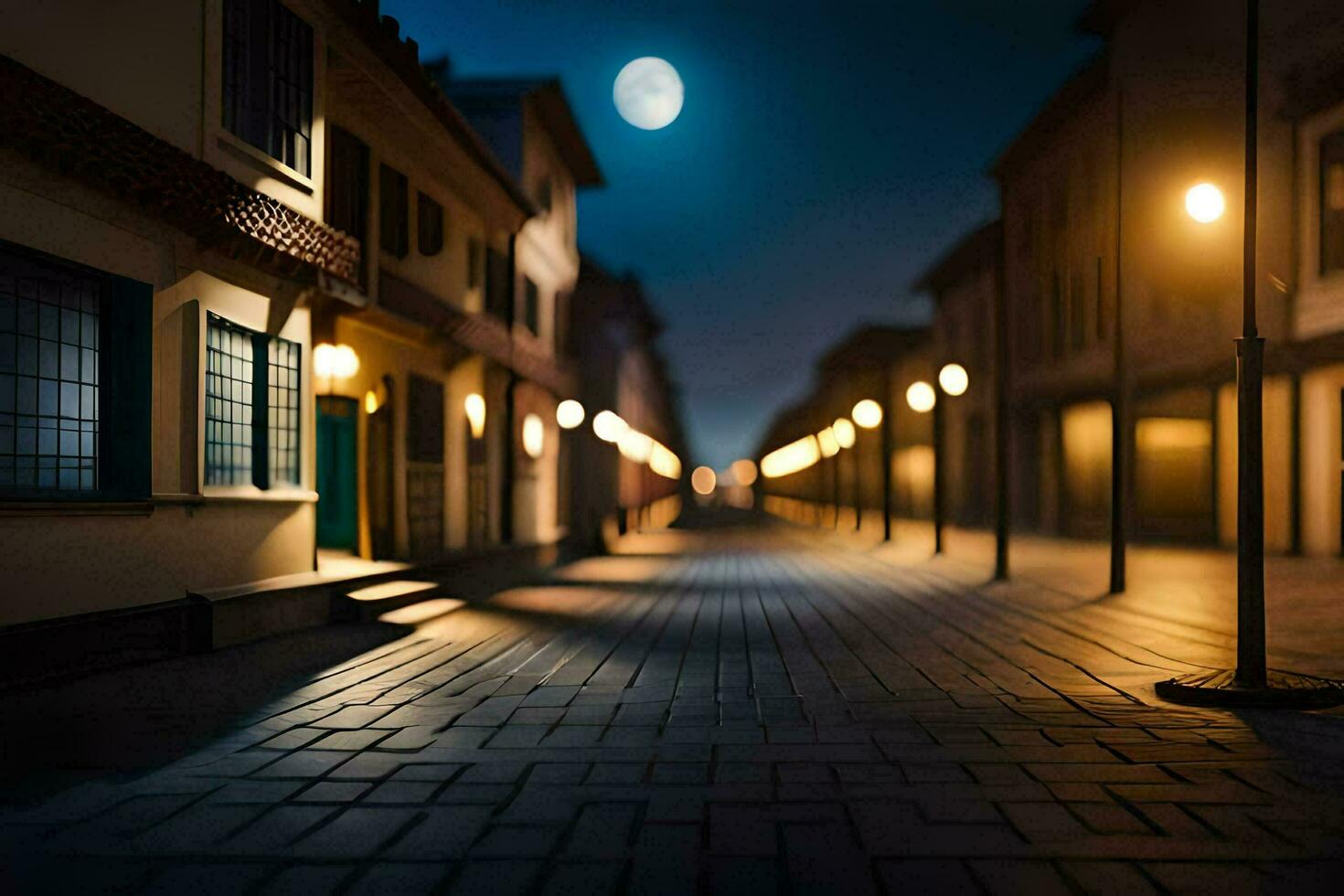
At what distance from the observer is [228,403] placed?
32.9 ft

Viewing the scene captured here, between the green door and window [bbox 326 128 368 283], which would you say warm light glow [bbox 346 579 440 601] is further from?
window [bbox 326 128 368 283]

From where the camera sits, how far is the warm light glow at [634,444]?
26.5 metres

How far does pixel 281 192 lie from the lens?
34.9ft

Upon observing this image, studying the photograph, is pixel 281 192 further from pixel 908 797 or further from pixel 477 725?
pixel 908 797

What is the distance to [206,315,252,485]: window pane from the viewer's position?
9.66 m

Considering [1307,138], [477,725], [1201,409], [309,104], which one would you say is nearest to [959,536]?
[1201,409]

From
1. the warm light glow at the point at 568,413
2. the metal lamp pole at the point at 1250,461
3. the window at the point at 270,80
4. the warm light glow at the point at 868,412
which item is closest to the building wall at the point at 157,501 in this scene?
the window at the point at 270,80

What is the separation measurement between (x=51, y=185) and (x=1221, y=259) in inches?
880

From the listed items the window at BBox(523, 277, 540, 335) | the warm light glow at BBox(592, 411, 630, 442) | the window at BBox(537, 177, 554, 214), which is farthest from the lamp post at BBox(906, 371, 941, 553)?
the window at BBox(537, 177, 554, 214)

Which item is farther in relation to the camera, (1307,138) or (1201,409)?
(1201,409)

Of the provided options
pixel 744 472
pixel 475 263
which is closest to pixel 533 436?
pixel 475 263

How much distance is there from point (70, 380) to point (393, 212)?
7195 mm

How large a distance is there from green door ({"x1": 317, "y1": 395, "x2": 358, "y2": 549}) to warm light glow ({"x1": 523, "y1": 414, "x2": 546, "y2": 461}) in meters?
8.40

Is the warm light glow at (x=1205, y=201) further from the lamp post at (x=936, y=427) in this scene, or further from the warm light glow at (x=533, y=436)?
the warm light glow at (x=533, y=436)
